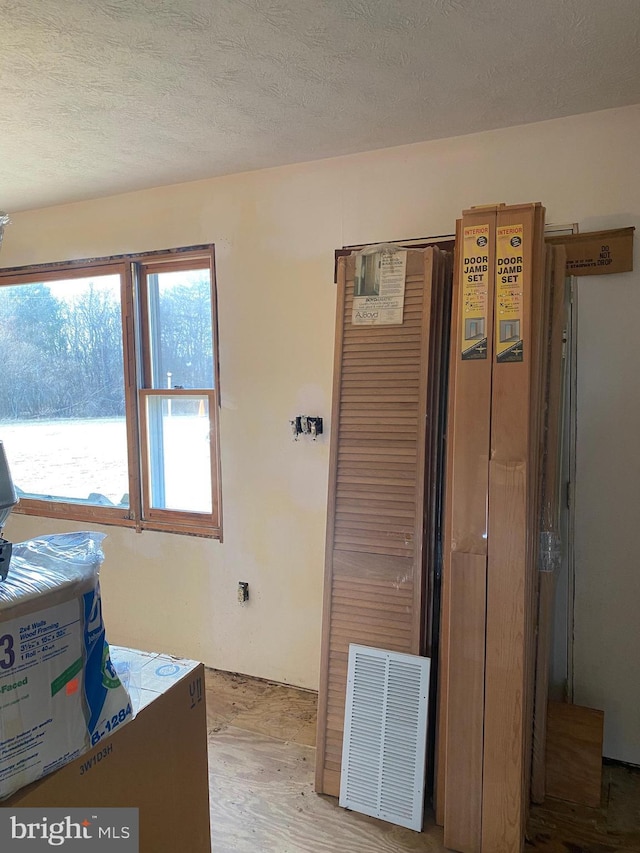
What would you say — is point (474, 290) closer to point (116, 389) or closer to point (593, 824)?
point (593, 824)

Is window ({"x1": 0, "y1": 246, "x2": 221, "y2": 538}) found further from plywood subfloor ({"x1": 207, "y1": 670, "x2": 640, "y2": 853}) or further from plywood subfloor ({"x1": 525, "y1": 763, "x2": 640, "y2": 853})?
plywood subfloor ({"x1": 525, "y1": 763, "x2": 640, "y2": 853})

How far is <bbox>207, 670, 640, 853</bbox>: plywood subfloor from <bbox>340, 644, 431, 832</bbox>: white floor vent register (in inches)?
2.7

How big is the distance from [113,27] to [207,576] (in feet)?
7.57

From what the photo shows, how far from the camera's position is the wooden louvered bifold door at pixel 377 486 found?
1977 millimetres

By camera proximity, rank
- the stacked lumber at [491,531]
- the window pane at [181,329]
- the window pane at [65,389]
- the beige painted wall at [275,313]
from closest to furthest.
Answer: the stacked lumber at [491,531]
the beige painted wall at [275,313]
the window pane at [181,329]
the window pane at [65,389]

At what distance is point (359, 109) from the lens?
78.2 inches

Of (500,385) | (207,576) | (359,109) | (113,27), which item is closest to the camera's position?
(113,27)

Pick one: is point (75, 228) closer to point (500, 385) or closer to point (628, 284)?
point (500, 385)

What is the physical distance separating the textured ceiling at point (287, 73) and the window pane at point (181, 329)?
2.03 ft

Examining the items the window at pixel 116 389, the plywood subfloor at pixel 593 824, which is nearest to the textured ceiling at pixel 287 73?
the window at pixel 116 389

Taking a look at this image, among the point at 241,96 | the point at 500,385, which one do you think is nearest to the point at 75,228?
the point at 241,96

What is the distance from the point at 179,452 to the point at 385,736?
5.53 feet

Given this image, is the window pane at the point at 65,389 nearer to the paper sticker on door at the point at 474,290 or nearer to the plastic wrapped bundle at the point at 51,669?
the paper sticker on door at the point at 474,290

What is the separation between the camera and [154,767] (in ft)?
3.57
